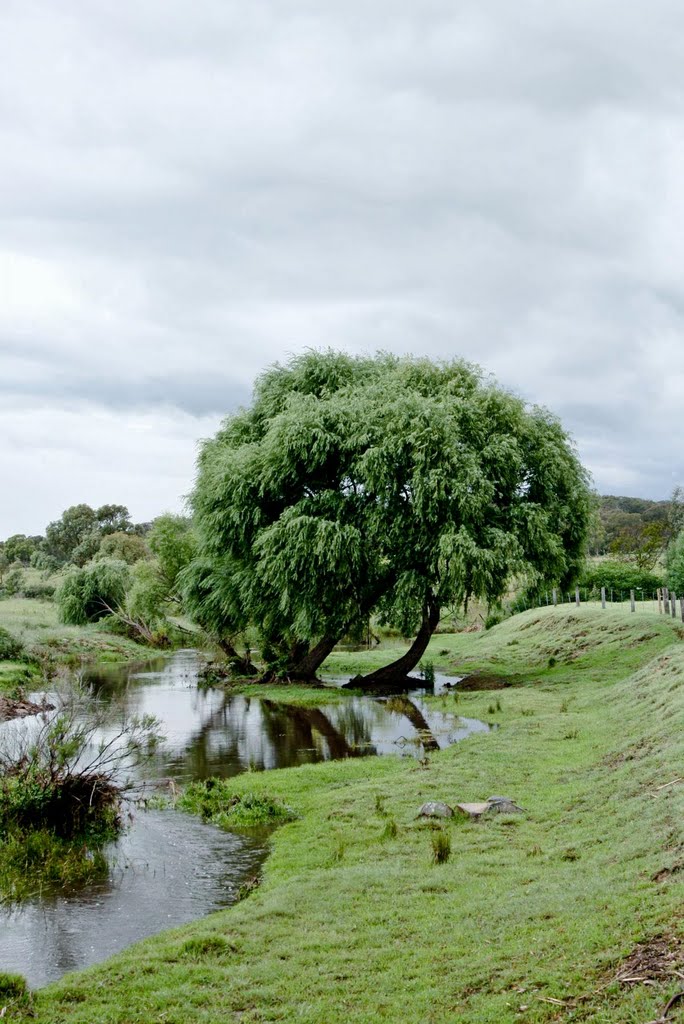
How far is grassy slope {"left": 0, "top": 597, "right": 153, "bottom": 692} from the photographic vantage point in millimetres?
40500

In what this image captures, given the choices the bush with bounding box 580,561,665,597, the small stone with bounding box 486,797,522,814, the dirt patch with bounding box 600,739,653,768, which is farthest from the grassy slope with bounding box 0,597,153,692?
the bush with bounding box 580,561,665,597

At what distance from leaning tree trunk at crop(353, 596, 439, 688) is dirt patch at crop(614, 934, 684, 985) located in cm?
2629

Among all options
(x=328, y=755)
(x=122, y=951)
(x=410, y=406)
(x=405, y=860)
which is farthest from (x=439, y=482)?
(x=122, y=951)

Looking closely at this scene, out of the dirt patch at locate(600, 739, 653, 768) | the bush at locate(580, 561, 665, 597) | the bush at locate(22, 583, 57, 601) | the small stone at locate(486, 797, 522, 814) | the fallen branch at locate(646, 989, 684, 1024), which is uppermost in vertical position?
the bush at locate(22, 583, 57, 601)

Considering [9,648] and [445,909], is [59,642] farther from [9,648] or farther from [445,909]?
[445,909]

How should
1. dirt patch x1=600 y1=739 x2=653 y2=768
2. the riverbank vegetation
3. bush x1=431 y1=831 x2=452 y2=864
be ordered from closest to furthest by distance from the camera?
1. bush x1=431 y1=831 x2=452 y2=864
2. the riverbank vegetation
3. dirt patch x1=600 y1=739 x2=653 y2=768

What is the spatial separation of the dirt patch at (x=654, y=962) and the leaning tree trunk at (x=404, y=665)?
26.3 meters

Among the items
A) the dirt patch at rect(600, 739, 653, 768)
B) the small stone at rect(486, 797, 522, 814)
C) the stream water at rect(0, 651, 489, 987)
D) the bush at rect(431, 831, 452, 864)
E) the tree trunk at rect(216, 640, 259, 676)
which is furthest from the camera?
the tree trunk at rect(216, 640, 259, 676)

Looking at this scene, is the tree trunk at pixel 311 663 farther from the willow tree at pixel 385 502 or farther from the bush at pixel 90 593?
the bush at pixel 90 593

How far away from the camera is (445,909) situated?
31.7 ft

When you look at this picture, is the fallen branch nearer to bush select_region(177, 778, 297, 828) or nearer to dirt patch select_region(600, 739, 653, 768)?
dirt patch select_region(600, 739, 653, 768)

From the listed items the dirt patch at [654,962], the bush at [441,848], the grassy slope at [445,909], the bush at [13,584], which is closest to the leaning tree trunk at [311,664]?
the grassy slope at [445,909]

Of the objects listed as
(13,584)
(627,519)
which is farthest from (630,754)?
(627,519)

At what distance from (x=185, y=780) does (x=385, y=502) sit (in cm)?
1536
